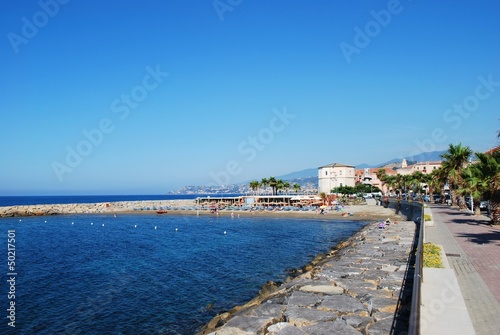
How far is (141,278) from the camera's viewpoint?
2297 centimetres

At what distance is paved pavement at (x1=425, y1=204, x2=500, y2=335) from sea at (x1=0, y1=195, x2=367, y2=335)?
31.5 feet

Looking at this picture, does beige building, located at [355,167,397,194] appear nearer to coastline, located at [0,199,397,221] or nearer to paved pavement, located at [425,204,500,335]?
coastline, located at [0,199,397,221]

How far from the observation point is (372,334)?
360 inches

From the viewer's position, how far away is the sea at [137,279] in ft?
Result: 50.5

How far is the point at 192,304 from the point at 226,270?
7465 millimetres

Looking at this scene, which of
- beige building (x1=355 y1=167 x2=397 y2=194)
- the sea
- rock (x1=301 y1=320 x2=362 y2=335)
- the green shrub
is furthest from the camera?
beige building (x1=355 y1=167 x2=397 y2=194)

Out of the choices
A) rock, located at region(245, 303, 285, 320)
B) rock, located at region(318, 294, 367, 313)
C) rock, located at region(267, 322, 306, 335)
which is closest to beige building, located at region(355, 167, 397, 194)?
rock, located at region(318, 294, 367, 313)

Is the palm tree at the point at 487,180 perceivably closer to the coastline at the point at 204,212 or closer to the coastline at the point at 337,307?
the coastline at the point at 337,307

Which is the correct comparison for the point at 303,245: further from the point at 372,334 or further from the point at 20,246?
the point at 20,246

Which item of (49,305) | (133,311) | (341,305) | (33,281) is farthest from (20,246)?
(341,305)

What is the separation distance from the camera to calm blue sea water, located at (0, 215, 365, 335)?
50.5 ft

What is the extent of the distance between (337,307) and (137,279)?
603 inches

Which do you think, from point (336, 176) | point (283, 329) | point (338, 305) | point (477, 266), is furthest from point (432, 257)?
point (336, 176)

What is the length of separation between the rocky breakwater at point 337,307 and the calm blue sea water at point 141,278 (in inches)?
133
